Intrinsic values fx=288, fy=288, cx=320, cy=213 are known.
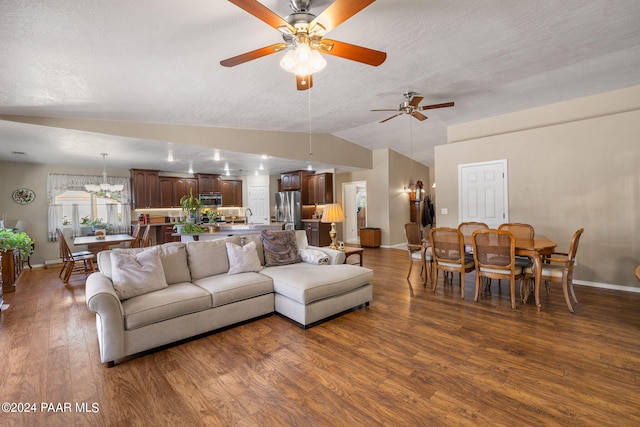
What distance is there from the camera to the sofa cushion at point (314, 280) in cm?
299

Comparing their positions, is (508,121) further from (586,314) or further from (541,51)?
(586,314)

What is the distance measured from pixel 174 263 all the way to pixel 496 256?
3.82m

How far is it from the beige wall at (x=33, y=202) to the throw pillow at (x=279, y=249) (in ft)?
20.9

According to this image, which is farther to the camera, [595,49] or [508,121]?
[508,121]

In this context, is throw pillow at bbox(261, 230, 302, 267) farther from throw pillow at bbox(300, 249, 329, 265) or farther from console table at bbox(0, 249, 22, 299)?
console table at bbox(0, 249, 22, 299)

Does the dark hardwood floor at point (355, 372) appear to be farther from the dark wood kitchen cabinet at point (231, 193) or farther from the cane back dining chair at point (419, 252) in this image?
the dark wood kitchen cabinet at point (231, 193)

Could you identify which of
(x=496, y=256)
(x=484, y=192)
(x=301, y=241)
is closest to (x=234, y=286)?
(x=301, y=241)

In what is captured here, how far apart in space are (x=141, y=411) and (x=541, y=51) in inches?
204

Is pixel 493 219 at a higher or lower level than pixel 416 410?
higher

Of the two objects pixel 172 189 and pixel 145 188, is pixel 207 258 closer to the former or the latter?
pixel 145 188

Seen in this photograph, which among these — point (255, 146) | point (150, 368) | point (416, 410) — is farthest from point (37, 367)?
point (255, 146)

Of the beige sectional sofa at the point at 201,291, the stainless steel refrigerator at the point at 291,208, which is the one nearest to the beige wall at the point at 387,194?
the stainless steel refrigerator at the point at 291,208

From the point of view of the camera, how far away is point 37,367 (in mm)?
2338

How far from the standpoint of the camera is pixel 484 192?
5.65 meters
